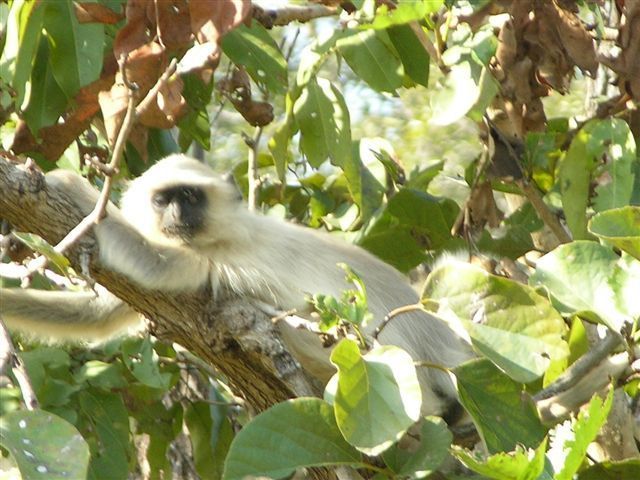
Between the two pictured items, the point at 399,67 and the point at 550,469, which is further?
the point at 399,67

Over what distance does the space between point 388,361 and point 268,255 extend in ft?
5.10

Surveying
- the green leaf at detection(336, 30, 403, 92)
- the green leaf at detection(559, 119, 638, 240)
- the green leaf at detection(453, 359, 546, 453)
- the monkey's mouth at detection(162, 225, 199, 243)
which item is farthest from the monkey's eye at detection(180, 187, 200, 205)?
the green leaf at detection(453, 359, 546, 453)

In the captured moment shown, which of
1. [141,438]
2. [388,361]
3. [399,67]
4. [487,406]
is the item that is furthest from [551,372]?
[141,438]

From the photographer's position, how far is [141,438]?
191 inches

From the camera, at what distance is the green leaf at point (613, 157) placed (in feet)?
9.92

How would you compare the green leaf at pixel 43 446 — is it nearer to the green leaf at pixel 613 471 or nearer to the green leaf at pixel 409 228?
the green leaf at pixel 613 471

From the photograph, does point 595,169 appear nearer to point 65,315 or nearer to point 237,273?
point 237,273

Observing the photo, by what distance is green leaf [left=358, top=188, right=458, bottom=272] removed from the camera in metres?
3.75

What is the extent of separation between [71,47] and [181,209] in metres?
0.86

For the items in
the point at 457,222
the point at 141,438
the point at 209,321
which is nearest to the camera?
the point at 209,321

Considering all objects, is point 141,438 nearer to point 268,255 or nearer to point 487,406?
point 268,255

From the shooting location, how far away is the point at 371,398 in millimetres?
2238

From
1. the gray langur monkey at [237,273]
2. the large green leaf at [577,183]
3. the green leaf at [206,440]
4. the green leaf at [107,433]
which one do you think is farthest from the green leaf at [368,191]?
the green leaf at [107,433]

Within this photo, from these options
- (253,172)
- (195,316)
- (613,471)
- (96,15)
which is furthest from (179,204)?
(613,471)
